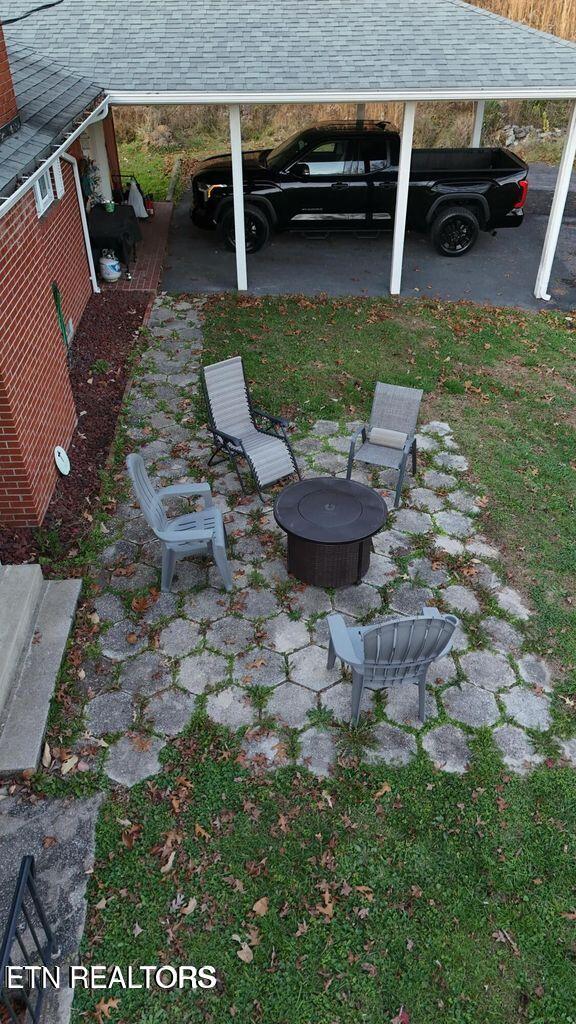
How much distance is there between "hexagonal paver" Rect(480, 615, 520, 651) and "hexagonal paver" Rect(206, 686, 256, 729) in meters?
1.90

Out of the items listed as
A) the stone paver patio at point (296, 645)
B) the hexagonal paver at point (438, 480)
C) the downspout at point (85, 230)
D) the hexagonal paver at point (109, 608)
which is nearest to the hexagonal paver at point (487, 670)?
the stone paver patio at point (296, 645)

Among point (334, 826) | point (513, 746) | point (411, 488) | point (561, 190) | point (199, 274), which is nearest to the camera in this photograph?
point (334, 826)

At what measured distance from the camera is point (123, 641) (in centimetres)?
514

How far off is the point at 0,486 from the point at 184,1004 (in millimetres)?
4023

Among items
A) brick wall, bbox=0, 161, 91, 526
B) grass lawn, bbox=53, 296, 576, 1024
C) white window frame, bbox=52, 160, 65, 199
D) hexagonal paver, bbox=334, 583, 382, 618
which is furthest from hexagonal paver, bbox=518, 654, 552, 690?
white window frame, bbox=52, 160, 65, 199

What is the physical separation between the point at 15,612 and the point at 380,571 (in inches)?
110

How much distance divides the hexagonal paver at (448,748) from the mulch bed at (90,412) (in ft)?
10.6

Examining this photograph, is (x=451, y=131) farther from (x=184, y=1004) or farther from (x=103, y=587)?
(x=184, y=1004)

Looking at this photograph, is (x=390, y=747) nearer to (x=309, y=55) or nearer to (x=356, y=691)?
(x=356, y=691)

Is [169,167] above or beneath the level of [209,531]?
Result: beneath

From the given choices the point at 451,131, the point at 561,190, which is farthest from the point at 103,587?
the point at 451,131

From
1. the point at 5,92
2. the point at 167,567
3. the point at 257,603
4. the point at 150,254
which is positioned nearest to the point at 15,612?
the point at 167,567

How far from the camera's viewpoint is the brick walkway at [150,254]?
36.1 ft

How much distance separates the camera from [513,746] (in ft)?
14.7
